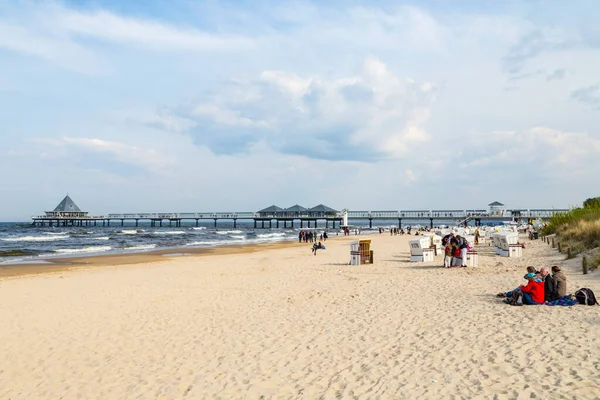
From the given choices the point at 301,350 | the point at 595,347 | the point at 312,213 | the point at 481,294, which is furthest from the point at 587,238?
the point at 312,213

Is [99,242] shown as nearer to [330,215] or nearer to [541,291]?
[541,291]

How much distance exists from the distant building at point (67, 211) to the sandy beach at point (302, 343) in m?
93.7

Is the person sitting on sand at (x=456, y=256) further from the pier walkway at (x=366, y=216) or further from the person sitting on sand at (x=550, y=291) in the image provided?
the pier walkway at (x=366, y=216)

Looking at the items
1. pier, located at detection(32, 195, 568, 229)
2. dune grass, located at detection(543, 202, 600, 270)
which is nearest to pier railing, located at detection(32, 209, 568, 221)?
pier, located at detection(32, 195, 568, 229)

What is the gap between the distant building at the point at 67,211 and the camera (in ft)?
316

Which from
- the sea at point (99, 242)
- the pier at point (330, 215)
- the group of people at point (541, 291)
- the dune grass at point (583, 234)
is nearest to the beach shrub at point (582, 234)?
the dune grass at point (583, 234)

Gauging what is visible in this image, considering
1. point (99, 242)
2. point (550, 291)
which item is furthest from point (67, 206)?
point (550, 291)

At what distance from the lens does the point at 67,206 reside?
320ft

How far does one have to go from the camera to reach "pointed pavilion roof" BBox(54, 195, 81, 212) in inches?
3807

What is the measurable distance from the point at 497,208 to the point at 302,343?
230 feet

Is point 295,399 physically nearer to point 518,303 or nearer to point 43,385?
point 43,385

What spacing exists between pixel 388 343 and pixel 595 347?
7.28 feet

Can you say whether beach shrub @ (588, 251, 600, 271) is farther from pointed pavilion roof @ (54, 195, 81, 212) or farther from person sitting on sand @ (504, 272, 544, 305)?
pointed pavilion roof @ (54, 195, 81, 212)

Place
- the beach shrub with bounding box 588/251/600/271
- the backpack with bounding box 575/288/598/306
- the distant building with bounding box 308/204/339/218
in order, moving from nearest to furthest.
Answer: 1. the backpack with bounding box 575/288/598/306
2. the beach shrub with bounding box 588/251/600/271
3. the distant building with bounding box 308/204/339/218
